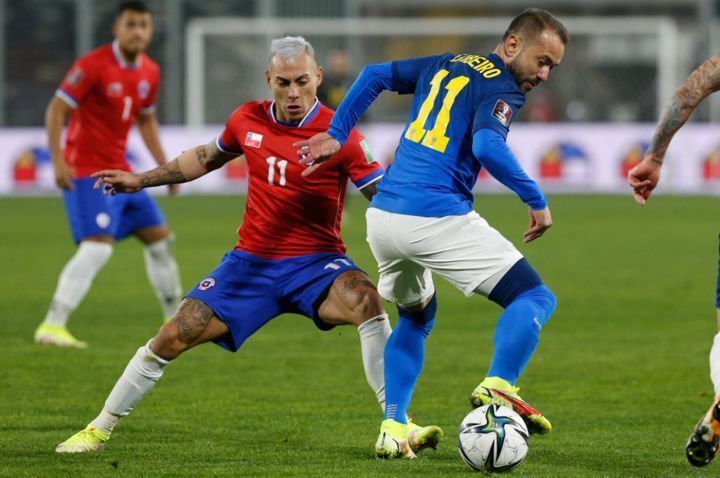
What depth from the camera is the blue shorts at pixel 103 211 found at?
10.1 m

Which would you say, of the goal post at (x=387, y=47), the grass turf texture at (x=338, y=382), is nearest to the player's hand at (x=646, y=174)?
the grass turf texture at (x=338, y=382)

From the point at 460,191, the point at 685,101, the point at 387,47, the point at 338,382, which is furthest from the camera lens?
the point at 387,47

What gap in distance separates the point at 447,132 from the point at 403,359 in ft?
3.57

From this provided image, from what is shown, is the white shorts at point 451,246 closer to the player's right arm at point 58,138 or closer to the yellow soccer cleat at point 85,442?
the yellow soccer cleat at point 85,442

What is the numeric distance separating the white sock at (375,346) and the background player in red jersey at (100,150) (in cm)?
411

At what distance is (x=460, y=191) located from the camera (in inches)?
239

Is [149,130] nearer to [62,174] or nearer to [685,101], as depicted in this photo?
[62,174]

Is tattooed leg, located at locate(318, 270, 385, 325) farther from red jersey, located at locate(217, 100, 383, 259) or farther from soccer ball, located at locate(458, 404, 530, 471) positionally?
soccer ball, located at locate(458, 404, 530, 471)

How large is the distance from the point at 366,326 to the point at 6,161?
20.5m

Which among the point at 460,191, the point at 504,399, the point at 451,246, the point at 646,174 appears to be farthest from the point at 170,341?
the point at 646,174

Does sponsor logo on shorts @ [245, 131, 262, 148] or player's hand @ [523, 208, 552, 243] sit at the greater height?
sponsor logo on shorts @ [245, 131, 262, 148]

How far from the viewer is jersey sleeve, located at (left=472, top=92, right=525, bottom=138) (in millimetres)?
5770

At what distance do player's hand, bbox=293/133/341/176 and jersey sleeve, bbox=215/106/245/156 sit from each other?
680 millimetres

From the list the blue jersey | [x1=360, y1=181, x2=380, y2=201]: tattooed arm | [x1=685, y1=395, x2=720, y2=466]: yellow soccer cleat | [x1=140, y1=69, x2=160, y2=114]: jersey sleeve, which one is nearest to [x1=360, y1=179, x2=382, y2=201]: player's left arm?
[x1=360, y1=181, x2=380, y2=201]: tattooed arm
